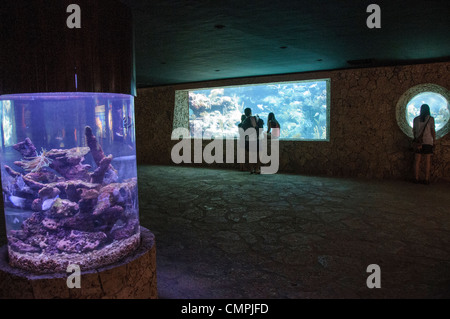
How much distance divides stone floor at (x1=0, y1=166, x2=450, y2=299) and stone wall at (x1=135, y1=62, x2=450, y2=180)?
1459 mm

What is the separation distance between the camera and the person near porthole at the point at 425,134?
8.59 meters

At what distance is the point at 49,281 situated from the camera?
2.36m

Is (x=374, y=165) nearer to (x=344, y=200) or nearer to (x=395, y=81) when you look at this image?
(x=395, y=81)

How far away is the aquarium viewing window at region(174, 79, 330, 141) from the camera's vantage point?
14.3 meters

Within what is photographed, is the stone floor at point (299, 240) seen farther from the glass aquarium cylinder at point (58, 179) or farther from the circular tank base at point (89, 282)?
the glass aquarium cylinder at point (58, 179)

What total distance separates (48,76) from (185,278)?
249 cm

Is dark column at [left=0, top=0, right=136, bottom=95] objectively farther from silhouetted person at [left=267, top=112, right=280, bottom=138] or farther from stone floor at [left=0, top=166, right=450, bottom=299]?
silhouetted person at [left=267, top=112, right=280, bottom=138]

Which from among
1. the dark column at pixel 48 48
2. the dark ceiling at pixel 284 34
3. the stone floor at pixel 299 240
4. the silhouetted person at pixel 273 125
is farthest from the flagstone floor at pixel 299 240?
the dark ceiling at pixel 284 34

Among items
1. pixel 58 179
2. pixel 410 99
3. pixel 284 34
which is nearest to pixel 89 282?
pixel 58 179

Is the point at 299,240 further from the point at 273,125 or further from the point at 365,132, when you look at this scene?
the point at 365,132

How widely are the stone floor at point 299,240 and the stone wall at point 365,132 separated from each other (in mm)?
1459

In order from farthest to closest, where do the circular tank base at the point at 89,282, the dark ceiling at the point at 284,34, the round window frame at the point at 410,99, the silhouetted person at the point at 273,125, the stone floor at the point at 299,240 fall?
the silhouetted person at the point at 273,125 → the round window frame at the point at 410,99 → the dark ceiling at the point at 284,34 → the stone floor at the point at 299,240 → the circular tank base at the point at 89,282

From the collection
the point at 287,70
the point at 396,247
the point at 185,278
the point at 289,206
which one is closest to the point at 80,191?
the point at 185,278

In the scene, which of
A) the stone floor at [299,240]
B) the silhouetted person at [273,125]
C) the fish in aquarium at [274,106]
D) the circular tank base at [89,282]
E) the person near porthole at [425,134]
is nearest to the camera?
the circular tank base at [89,282]
